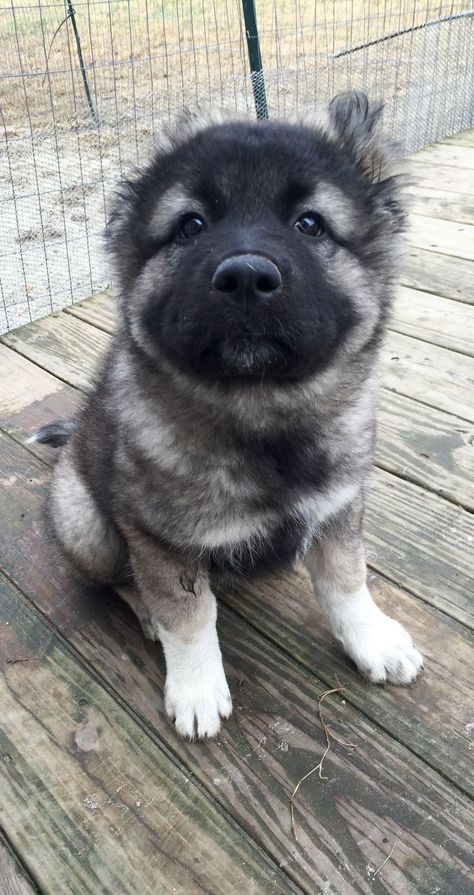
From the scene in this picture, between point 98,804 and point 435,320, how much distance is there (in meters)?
2.63

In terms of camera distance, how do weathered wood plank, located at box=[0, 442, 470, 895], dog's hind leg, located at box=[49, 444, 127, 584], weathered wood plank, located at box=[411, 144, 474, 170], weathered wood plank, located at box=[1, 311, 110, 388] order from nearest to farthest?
1. weathered wood plank, located at box=[0, 442, 470, 895]
2. dog's hind leg, located at box=[49, 444, 127, 584]
3. weathered wood plank, located at box=[1, 311, 110, 388]
4. weathered wood plank, located at box=[411, 144, 474, 170]

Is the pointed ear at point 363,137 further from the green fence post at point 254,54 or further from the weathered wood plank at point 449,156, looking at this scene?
the weathered wood plank at point 449,156

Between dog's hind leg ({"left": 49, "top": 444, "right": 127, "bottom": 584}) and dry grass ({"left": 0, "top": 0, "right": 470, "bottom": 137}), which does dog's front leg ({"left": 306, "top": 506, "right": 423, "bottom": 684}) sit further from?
dry grass ({"left": 0, "top": 0, "right": 470, "bottom": 137})

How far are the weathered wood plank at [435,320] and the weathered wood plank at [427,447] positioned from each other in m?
0.51

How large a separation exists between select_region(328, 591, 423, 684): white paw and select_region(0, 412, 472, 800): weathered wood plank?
42mm

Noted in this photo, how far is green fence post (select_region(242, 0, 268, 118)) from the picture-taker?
15.1 ft

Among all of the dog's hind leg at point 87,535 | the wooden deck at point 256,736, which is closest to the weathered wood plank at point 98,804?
the wooden deck at point 256,736

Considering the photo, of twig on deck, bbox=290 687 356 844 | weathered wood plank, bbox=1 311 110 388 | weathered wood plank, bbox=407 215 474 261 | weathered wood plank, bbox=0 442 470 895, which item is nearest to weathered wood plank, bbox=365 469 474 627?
weathered wood plank, bbox=0 442 470 895

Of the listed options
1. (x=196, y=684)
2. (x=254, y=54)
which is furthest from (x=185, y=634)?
(x=254, y=54)

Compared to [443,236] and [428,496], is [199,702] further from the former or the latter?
[443,236]

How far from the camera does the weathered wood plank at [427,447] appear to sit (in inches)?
98.8

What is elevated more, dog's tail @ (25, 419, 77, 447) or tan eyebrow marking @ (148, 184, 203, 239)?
tan eyebrow marking @ (148, 184, 203, 239)

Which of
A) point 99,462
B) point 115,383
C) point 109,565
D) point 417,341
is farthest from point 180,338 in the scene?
point 417,341

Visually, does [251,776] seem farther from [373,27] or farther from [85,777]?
[373,27]
